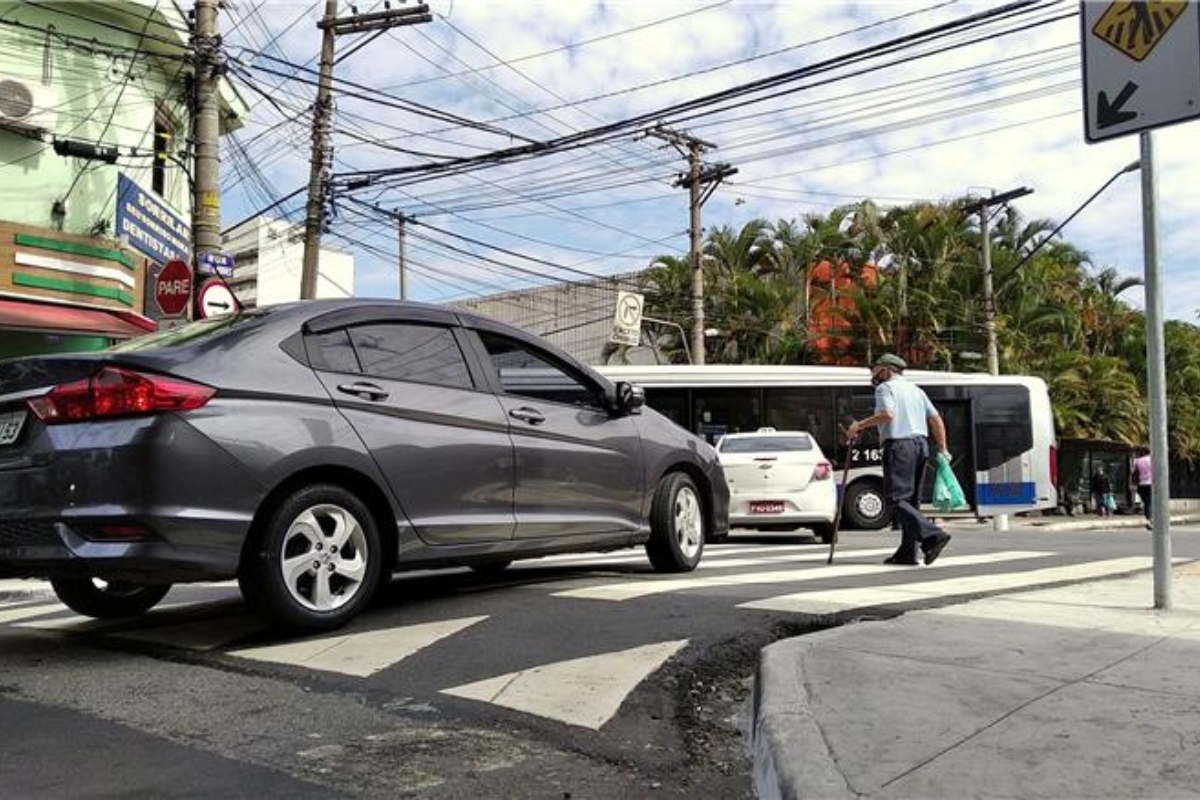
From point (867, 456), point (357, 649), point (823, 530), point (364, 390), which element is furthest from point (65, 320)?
point (867, 456)

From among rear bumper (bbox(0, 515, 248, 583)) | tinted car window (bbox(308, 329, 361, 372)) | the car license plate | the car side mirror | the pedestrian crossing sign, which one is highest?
the pedestrian crossing sign

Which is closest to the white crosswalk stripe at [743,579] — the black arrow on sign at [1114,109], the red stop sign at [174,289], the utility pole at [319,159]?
the black arrow on sign at [1114,109]

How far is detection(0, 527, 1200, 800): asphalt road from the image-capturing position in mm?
3359

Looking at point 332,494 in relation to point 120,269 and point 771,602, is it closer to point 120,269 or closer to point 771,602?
point 771,602

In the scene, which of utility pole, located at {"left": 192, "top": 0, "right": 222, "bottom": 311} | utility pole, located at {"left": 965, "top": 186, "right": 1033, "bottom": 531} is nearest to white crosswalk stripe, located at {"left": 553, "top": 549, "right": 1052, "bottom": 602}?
utility pole, located at {"left": 192, "top": 0, "right": 222, "bottom": 311}

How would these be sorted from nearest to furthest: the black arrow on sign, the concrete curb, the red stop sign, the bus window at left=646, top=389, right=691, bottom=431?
the concrete curb
the black arrow on sign
the red stop sign
the bus window at left=646, top=389, right=691, bottom=431

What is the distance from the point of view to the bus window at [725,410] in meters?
18.1

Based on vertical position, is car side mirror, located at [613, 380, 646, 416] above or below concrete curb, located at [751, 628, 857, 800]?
above

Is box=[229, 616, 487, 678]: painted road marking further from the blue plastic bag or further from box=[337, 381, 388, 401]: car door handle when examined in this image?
the blue plastic bag

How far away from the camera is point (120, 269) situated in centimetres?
1616

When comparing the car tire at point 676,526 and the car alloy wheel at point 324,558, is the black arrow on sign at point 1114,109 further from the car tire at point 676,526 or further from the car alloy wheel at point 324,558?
the car alloy wheel at point 324,558

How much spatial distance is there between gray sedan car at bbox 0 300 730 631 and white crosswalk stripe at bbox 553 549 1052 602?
0.31m

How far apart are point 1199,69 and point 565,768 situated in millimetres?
4746

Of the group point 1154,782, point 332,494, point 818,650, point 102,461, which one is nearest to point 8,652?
point 102,461
